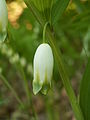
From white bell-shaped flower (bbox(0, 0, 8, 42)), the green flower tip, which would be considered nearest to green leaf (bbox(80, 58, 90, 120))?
the green flower tip

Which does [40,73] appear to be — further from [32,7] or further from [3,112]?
[3,112]

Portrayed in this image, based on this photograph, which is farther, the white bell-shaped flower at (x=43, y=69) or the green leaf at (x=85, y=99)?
the green leaf at (x=85, y=99)

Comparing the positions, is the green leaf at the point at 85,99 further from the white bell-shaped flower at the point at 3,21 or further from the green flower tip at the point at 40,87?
the white bell-shaped flower at the point at 3,21

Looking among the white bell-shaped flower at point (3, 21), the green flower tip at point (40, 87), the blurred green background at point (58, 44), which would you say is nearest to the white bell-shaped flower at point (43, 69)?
the green flower tip at point (40, 87)

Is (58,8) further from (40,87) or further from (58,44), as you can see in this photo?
(58,44)

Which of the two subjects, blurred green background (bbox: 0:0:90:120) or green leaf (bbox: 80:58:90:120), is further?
blurred green background (bbox: 0:0:90:120)

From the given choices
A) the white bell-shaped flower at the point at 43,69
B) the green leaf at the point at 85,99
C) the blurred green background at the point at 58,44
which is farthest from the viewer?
the blurred green background at the point at 58,44

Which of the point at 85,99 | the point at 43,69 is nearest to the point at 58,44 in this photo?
the point at 85,99

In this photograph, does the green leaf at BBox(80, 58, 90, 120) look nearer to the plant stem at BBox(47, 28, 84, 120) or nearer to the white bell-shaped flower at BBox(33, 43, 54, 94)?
the plant stem at BBox(47, 28, 84, 120)
